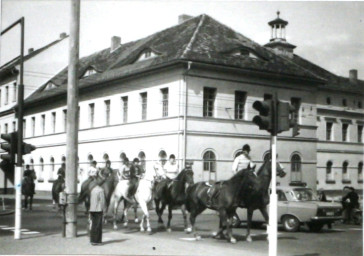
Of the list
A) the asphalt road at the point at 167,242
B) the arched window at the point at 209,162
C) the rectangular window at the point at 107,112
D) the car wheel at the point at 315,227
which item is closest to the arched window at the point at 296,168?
the arched window at the point at 209,162

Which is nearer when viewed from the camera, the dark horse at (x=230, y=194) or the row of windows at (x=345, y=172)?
the dark horse at (x=230, y=194)

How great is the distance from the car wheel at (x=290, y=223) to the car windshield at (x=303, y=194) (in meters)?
0.83

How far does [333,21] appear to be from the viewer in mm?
14852

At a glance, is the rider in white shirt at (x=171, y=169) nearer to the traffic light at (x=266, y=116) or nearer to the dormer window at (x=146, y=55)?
the traffic light at (x=266, y=116)

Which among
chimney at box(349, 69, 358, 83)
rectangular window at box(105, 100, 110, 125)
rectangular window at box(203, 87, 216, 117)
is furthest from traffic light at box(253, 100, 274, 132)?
rectangular window at box(105, 100, 110, 125)

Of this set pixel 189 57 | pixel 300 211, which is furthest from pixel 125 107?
pixel 300 211

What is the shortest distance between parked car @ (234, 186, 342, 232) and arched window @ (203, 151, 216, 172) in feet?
36.9

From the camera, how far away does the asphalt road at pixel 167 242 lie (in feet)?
45.8

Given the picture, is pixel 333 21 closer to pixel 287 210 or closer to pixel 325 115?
pixel 287 210

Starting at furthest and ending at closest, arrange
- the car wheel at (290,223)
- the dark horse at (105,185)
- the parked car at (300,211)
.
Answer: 1. the dark horse at (105,185)
2. the car wheel at (290,223)
3. the parked car at (300,211)

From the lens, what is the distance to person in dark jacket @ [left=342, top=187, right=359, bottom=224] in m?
22.2

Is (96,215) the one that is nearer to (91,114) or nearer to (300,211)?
(300,211)

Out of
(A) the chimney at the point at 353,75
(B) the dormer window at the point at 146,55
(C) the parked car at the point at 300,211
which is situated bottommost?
(C) the parked car at the point at 300,211

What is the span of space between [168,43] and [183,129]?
494 cm
